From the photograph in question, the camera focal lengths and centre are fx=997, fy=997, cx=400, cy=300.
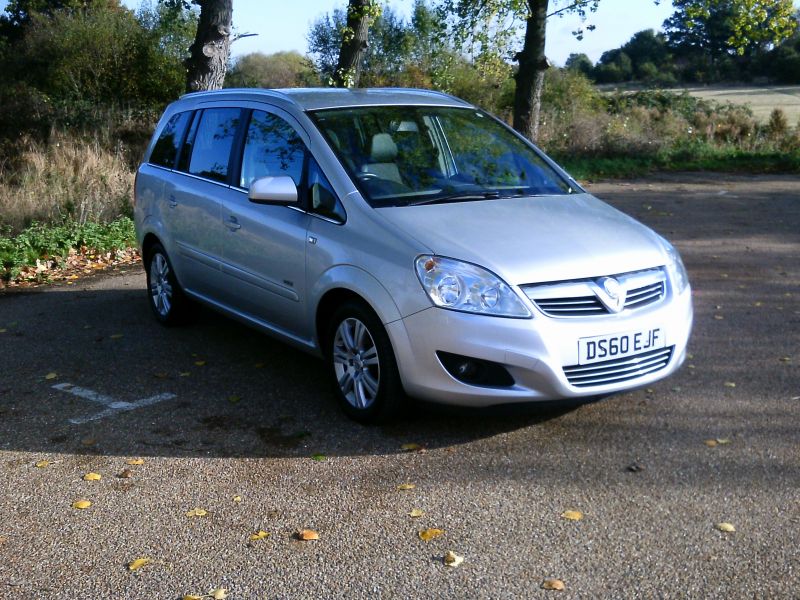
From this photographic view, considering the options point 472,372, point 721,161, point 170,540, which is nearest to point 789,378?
point 472,372

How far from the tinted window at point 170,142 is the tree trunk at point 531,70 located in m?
12.5

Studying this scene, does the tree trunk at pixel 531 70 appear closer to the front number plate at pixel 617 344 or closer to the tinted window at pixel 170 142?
the tinted window at pixel 170 142

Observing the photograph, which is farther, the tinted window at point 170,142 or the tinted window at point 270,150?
the tinted window at point 170,142

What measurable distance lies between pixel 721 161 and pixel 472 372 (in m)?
17.4

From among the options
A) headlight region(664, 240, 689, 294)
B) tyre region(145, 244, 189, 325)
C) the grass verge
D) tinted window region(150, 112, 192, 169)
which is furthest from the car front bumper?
the grass verge

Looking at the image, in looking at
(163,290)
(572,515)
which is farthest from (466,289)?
(163,290)

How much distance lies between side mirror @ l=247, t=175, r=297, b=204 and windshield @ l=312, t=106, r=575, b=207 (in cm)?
37

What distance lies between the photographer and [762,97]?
32.3 m

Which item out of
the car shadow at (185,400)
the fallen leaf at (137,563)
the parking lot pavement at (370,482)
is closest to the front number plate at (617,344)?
the car shadow at (185,400)

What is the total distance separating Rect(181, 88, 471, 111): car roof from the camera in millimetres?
6586

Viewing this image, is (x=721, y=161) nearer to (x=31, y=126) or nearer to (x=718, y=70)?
(x=31, y=126)

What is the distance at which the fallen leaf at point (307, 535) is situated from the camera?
4.33 m

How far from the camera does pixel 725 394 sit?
6.17 metres

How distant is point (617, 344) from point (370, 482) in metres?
1.46
